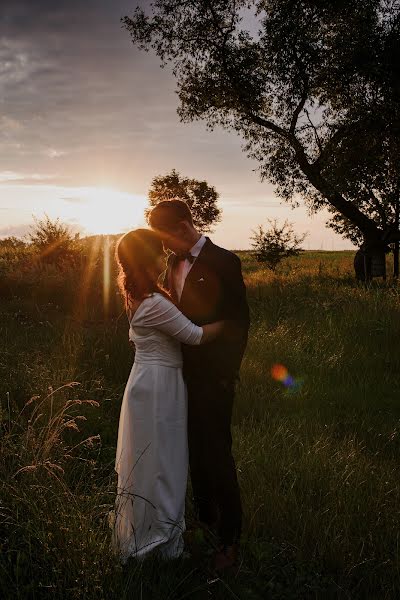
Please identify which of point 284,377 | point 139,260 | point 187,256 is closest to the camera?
point 139,260

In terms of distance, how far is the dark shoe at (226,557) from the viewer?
3.78m

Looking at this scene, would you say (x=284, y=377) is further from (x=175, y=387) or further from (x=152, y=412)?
(x=152, y=412)

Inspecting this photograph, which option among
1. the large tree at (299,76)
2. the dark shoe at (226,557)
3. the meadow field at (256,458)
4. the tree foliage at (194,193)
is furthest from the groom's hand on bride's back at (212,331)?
the tree foliage at (194,193)

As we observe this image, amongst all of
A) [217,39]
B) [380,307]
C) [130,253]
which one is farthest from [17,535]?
[217,39]

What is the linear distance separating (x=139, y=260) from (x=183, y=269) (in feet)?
1.60

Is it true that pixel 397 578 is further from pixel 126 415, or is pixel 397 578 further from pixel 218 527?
pixel 126 415

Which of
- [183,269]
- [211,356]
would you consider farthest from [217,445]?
[183,269]

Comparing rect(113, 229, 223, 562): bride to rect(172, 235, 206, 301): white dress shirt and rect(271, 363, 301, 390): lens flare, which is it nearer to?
rect(172, 235, 206, 301): white dress shirt

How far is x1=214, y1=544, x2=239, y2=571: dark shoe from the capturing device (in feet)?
12.4

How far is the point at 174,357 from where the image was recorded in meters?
3.99

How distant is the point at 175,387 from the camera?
3969 millimetres

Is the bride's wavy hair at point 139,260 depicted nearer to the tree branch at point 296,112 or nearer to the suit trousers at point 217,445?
the suit trousers at point 217,445

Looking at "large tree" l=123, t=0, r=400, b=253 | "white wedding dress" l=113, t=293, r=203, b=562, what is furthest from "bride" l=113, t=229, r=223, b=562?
"large tree" l=123, t=0, r=400, b=253

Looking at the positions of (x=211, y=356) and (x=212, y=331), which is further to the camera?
(x=211, y=356)
